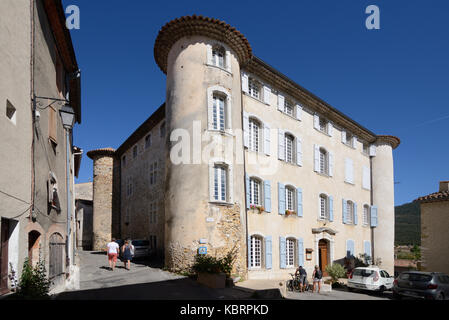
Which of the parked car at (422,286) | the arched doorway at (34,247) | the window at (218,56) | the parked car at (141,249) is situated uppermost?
the window at (218,56)

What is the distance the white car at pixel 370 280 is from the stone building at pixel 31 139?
11620 millimetres

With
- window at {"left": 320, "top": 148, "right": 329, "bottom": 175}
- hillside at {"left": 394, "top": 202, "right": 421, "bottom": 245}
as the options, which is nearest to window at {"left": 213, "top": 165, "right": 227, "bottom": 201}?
window at {"left": 320, "top": 148, "right": 329, "bottom": 175}

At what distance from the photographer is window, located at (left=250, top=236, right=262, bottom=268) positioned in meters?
14.6

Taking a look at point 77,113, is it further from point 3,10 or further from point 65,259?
point 3,10

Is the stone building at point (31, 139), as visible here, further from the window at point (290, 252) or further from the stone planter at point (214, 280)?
the window at point (290, 252)

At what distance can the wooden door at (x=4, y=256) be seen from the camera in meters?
6.16

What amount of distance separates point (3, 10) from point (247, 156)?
10410 millimetres

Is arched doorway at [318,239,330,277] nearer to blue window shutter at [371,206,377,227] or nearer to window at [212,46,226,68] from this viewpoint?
blue window shutter at [371,206,377,227]

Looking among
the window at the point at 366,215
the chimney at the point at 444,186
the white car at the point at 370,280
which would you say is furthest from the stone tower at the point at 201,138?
the chimney at the point at 444,186

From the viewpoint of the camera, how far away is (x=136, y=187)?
76.0 ft

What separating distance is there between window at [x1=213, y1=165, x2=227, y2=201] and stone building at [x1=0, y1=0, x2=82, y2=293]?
5.50 m

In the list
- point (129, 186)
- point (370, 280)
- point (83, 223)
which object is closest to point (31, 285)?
point (370, 280)
